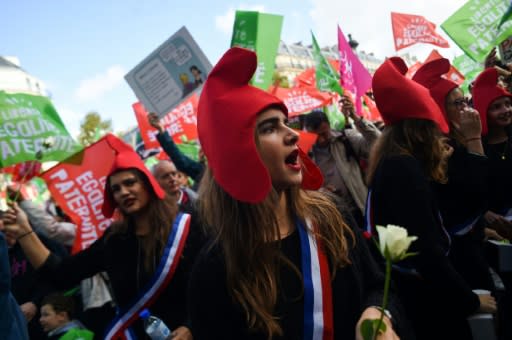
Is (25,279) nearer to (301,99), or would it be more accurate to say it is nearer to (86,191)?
(86,191)

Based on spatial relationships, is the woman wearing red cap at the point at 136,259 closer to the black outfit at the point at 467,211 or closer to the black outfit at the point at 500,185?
the black outfit at the point at 467,211

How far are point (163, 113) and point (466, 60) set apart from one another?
29.1 feet

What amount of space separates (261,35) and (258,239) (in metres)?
3.66

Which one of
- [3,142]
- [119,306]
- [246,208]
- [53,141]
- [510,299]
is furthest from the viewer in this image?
[53,141]

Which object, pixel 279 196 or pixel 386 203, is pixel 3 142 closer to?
pixel 279 196

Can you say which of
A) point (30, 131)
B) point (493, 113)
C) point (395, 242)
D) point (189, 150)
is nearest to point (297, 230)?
point (395, 242)

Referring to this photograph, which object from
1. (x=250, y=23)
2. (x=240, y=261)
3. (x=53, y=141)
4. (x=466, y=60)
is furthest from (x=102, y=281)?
(x=466, y=60)

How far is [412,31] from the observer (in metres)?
8.26

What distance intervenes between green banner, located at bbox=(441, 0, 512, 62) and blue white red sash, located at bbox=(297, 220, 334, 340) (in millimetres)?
5072

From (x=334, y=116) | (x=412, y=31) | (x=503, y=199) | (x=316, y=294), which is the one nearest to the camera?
(x=316, y=294)

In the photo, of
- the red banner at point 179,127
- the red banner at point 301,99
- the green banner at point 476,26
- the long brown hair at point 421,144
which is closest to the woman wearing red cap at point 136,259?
the long brown hair at point 421,144

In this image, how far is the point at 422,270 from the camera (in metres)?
1.98

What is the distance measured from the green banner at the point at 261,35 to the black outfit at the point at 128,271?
271cm

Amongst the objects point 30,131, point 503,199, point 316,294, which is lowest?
point 503,199
